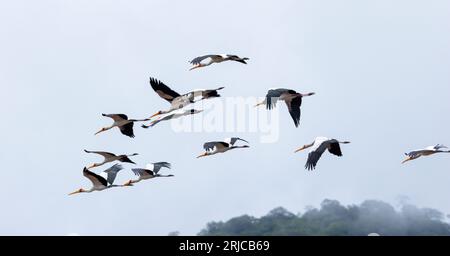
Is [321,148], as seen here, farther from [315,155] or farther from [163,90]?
[163,90]

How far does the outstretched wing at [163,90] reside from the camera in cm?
4488

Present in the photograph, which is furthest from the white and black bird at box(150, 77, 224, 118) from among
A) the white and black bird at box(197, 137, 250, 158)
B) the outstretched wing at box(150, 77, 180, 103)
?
the white and black bird at box(197, 137, 250, 158)

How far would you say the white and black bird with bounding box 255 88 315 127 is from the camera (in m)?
44.5

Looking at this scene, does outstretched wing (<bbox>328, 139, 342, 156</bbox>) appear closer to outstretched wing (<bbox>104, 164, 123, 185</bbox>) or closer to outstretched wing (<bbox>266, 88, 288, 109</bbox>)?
outstretched wing (<bbox>266, 88, 288, 109</bbox>)

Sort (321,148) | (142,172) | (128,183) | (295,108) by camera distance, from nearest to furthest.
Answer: (321,148) → (295,108) → (142,172) → (128,183)

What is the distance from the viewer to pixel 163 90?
45.1 m

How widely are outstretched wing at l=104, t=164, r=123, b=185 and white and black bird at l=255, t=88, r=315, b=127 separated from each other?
4132 millimetres

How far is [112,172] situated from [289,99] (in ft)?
15.3

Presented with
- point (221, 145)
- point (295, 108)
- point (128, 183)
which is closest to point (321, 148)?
point (295, 108)

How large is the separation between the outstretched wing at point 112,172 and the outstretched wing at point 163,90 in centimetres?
224

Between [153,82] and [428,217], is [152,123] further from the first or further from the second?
[428,217]

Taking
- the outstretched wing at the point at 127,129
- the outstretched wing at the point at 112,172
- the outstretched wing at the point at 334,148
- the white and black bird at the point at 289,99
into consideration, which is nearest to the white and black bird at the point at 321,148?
the outstretched wing at the point at 334,148
